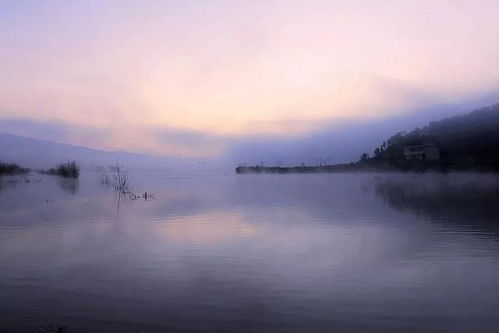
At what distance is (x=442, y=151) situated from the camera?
75062mm

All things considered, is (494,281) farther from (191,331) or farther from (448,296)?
(191,331)

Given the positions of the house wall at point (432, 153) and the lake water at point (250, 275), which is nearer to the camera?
the lake water at point (250, 275)

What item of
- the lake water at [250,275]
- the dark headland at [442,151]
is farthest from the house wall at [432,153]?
the lake water at [250,275]

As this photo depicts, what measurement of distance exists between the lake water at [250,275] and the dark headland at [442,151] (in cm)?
5341

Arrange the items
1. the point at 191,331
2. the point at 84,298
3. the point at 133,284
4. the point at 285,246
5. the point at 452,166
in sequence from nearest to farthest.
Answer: the point at 191,331 < the point at 84,298 < the point at 133,284 < the point at 285,246 < the point at 452,166

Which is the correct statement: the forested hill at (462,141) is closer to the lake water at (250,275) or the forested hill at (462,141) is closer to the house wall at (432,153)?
the house wall at (432,153)

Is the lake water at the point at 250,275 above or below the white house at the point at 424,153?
below

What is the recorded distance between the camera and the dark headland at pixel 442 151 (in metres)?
65.8

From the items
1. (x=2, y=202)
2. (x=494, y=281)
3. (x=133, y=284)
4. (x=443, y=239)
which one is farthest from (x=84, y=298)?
(x=2, y=202)

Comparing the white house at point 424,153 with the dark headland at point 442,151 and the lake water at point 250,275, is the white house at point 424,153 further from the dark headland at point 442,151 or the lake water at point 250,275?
the lake water at point 250,275

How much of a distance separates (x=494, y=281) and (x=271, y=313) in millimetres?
3695

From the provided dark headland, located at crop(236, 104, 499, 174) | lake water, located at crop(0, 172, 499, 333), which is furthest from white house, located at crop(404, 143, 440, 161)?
lake water, located at crop(0, 172, 499, 333)

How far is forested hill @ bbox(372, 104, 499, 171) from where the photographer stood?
6538 cm

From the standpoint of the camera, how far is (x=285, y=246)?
35.9ft
